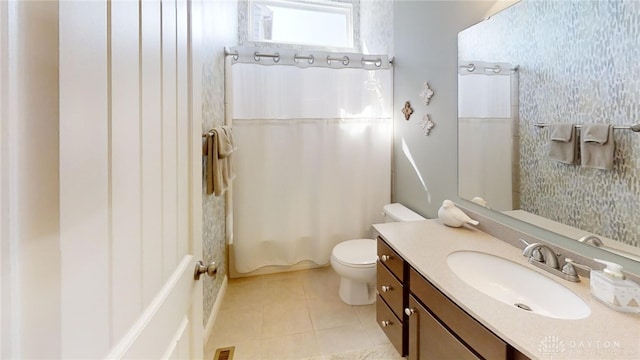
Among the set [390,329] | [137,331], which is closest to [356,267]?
[390,329]

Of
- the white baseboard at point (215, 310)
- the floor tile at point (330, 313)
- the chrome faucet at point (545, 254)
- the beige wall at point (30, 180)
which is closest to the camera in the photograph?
the beige wall at point (30, 180)

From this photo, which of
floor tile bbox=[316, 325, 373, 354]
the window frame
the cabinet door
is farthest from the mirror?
the window frame

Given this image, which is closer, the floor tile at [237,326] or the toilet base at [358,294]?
the floor tile at [237,326]

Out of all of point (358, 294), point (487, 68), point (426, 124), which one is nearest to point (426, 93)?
point (426, 124)

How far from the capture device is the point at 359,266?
2.03 meters

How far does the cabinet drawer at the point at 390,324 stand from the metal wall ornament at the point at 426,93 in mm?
1359

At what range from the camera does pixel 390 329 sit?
1.54 m

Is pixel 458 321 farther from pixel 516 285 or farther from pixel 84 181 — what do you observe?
pixel 84 181

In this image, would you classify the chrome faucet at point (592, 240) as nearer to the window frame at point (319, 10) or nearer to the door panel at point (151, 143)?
the door panel at point (151, 143)

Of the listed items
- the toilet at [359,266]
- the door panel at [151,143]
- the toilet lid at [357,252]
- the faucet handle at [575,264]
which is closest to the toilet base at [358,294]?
the toilet at [359,266]

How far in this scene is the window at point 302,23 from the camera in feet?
9.73

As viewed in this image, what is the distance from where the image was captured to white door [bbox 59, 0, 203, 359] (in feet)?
1.30

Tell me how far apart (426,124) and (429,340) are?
1.41m

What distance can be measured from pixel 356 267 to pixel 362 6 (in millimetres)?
2720
